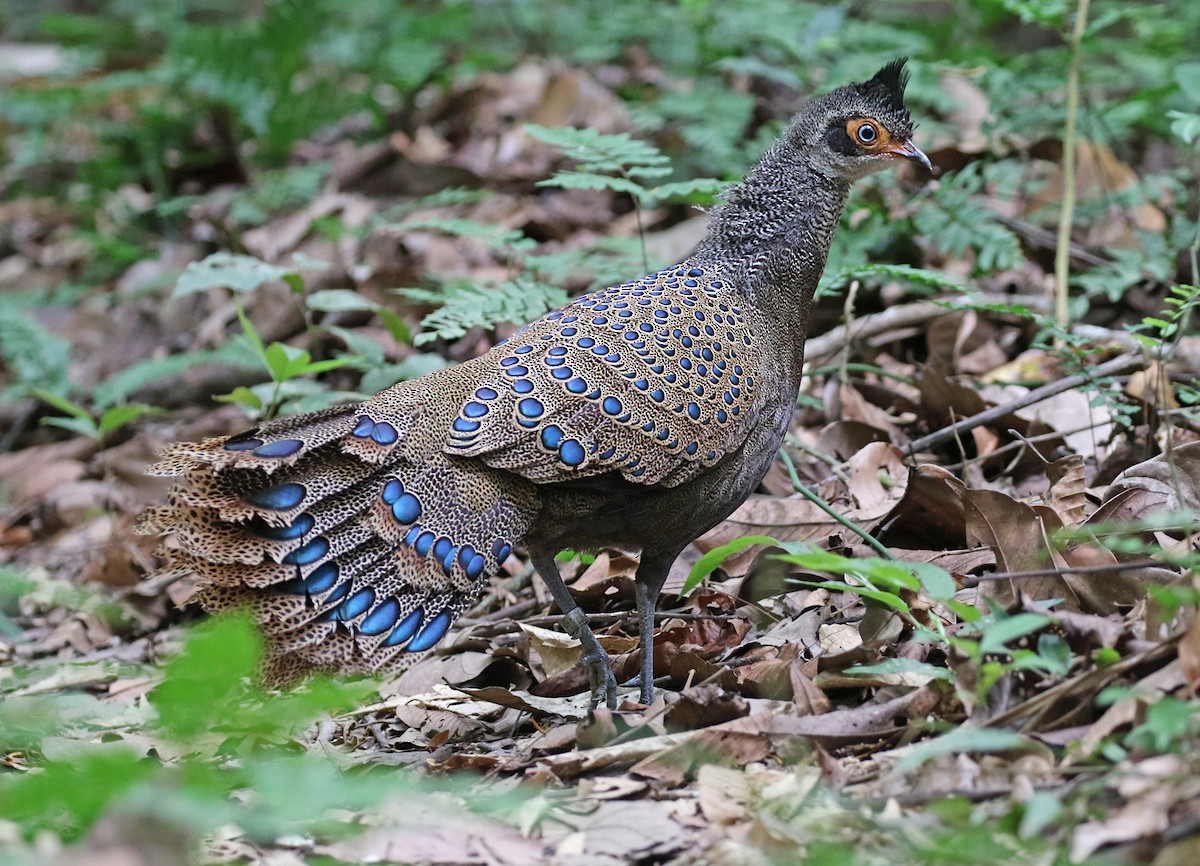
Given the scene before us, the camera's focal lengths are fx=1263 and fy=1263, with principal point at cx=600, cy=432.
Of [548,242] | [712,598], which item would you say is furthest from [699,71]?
[712,598]

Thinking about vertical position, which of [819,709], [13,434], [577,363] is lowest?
[13,434]

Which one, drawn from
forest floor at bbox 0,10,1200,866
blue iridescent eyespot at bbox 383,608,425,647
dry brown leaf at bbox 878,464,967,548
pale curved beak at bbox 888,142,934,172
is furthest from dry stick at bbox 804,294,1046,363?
blue iridescent eyespot at bbox 383,608,425,647

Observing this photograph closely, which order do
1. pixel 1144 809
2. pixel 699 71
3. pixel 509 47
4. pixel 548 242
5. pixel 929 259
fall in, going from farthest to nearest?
pixel 509 47 → pixel 699 71 → pixel 548 242 → pixel 929 259 → pixel 1144 809

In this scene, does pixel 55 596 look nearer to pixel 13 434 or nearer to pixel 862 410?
pixel 13 434

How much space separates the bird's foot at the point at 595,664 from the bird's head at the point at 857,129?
2067 millimetres

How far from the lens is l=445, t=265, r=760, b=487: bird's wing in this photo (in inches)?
155

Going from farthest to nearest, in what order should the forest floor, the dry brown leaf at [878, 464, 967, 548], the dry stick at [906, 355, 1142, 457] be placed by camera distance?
the dry stick at [906, 355, 1142, 457]
the dry brown leaf at [878, 464, 967, 548]
the forest floor

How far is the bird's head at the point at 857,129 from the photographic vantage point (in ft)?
16.5

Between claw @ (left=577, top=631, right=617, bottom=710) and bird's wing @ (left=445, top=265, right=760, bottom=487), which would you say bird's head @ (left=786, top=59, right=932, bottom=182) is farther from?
claw @ (left=577, top=631, right=617, bottom=710)

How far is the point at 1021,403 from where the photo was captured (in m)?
5.34

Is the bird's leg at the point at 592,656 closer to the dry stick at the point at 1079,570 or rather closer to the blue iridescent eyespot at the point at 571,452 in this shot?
the blue iridescent eyespot at the point at 571,452

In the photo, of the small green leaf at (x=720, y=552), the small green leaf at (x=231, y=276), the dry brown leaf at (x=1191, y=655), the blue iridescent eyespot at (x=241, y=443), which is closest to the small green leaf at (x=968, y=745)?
the dry brown leaf at (x=1191, y=655)

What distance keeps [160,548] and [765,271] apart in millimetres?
2444

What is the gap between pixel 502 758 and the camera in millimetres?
3943
